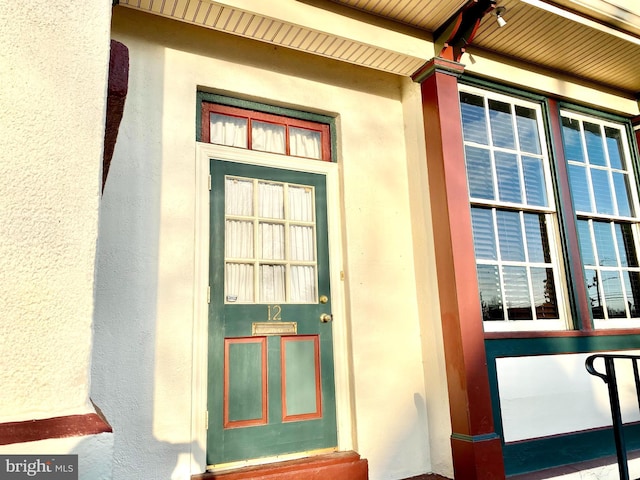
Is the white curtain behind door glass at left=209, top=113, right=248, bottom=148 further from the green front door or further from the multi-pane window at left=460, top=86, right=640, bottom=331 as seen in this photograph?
the multi-pane window at left=460, top=86, right=640, bottom=331

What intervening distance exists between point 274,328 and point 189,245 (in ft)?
2.64

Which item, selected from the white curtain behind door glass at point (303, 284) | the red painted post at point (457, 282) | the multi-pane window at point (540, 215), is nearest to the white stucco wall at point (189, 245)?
the white curtain behind door glass at point (303, 284)

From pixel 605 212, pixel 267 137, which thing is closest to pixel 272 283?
pixel 267 137

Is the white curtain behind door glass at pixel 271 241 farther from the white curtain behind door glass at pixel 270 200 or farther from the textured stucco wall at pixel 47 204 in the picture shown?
the textured stucco wall at pixel 47 204

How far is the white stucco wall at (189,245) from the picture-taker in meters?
2.77

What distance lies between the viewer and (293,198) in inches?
141

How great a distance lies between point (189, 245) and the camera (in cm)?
307

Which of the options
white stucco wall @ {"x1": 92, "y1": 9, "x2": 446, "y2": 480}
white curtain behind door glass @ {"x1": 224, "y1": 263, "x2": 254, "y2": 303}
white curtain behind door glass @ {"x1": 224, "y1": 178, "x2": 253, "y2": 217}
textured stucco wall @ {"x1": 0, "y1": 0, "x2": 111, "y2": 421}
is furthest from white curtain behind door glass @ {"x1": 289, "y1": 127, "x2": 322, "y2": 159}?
textured stucco wall @ {"x1": 0, "y1": 0, "x2": 111, "y2": 421}

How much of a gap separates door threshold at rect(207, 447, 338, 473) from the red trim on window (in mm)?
2306

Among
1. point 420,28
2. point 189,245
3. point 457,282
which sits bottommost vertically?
point 457,282

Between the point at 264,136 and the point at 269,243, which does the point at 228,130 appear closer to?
the point at 264,136

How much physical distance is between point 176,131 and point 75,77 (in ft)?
5.99
